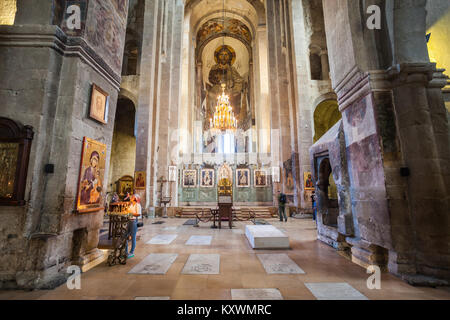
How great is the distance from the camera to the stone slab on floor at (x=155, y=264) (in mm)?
3695

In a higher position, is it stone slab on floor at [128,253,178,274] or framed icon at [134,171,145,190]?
framed icon at [134,171,145,190]

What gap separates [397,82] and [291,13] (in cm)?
1329

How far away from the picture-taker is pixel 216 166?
16.2 meters

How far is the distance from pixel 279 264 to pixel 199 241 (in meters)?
2.70

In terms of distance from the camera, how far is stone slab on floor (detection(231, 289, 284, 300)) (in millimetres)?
2748

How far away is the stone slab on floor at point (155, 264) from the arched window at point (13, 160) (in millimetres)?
2237

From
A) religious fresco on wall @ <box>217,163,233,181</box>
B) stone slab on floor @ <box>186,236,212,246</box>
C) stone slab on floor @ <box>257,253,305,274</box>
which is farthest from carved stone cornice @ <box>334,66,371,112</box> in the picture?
religious fresco on wall @ <box>217,163,233,181</box>

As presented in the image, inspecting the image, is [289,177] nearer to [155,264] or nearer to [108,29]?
[155,264]

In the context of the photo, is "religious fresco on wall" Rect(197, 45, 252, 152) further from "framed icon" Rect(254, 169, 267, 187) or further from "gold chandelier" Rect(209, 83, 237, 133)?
"framed icon" Rect(254, 169, 267, 187)

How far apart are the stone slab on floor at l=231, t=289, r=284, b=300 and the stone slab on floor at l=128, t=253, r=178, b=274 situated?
1.50 meters

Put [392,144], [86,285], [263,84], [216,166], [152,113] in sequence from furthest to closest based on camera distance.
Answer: [263,84]
[216,166]
[152,113]
[392,144]
[86,285]

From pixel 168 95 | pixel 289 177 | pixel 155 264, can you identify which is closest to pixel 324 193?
pixel 155 264

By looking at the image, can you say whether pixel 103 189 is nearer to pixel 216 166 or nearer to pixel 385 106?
pixel 385 106
